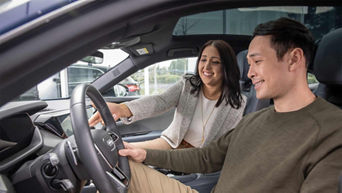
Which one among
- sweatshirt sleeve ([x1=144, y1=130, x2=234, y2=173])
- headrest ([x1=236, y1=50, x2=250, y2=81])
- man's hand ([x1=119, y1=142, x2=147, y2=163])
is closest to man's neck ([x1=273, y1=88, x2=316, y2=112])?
sweatshirt sleeve ([x1=144, y1=130, x2=234, y2=173])

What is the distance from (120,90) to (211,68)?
1.28m

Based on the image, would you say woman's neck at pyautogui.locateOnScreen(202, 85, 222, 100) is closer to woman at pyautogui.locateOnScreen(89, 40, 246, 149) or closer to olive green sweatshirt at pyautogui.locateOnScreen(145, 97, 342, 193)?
woman at pyautogui.locateOnScreen(89, 40, 246, 149)

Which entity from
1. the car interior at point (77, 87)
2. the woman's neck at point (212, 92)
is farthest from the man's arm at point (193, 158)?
the woman's neck at point (212, 92)

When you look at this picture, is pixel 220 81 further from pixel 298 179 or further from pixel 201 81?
pixel 298 179

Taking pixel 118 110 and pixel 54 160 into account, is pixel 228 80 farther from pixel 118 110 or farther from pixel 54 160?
pixel 54 160

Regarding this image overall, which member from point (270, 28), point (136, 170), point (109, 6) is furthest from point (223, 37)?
point (109, 6)

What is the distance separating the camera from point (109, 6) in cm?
63

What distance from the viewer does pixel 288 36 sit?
1200 mm

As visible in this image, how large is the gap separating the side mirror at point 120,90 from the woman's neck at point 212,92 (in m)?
1.05

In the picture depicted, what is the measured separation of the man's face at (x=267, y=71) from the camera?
3.86ft

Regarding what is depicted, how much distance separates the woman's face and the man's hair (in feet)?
2.59

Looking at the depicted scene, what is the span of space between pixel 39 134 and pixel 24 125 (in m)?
0.09

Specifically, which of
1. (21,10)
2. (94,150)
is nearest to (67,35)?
(21,10)

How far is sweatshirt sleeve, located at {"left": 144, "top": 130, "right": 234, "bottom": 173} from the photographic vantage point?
1.46 meters
